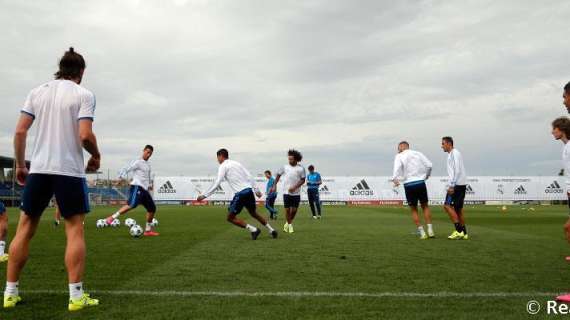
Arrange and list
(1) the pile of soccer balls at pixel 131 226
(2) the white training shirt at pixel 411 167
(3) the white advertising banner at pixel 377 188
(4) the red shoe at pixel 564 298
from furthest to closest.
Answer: (3) the white advertising banner at pixel 377 188 → (1) the pile of soccer balls at pixel 131 226 → (2) the white training shirt at pixel 411 167 → (4) the red shoe at pixel 564 298

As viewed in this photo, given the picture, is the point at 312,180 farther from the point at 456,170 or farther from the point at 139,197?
the point at 456,170

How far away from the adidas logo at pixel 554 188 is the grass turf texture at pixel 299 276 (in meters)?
37.3

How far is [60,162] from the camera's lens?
4148 millimetres

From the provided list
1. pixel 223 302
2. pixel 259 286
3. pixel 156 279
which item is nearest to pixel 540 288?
pixel 259 286

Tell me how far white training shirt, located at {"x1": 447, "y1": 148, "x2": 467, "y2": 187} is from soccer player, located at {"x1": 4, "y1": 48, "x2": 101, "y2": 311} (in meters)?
8.27

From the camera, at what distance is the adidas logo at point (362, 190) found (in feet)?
140

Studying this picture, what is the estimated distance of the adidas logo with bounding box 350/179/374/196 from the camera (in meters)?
42.6

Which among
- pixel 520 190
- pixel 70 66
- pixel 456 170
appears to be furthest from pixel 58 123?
pixel 520 190

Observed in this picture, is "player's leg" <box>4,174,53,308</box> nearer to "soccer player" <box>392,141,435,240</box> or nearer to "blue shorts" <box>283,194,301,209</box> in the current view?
"soccer player" <box>392,141,435,240</box>

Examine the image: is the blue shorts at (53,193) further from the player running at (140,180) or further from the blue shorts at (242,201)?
the player running at (140,180)

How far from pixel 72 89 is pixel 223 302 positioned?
2310mm

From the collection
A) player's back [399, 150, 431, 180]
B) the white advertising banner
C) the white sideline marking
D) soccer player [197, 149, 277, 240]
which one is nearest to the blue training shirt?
player's back [399, 150, 431, 180]

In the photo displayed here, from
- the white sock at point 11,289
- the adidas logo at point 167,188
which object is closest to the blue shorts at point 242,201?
the white sock at point 11,289

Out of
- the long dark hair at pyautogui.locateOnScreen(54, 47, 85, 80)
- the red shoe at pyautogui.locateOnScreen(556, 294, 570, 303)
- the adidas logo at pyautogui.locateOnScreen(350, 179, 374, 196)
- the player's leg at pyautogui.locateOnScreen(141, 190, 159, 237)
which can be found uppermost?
the long dark hair at pyautogui.locateOnScreen(54, 47, 85, 80)
